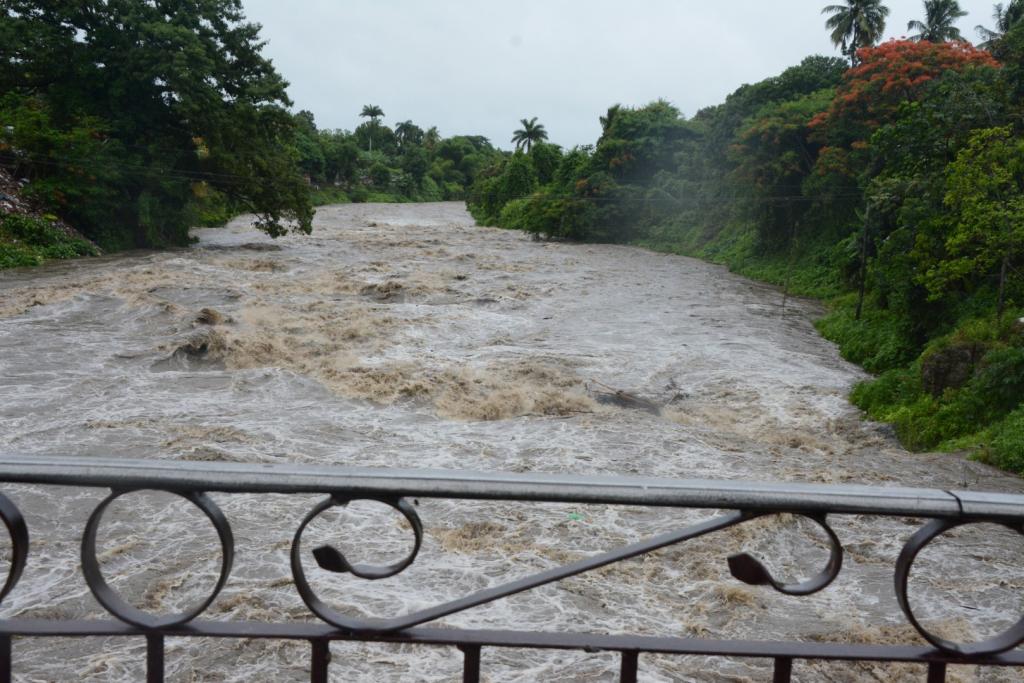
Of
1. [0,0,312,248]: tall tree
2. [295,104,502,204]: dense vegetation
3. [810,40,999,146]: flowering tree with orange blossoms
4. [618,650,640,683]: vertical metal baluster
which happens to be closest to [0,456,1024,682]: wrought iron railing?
[618,650,640,683]: vertical metal baluster

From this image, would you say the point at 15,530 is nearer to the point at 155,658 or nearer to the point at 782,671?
the point at 155,658

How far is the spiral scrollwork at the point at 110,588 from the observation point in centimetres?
126

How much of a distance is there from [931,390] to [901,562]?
463 inches

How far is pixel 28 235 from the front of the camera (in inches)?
900

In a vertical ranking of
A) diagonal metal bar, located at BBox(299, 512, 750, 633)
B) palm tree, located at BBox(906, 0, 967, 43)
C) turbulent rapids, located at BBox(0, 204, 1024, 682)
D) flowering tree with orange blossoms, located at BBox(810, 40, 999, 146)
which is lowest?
turbulent rapids, located at BBox(0, 204, 1024, 682)

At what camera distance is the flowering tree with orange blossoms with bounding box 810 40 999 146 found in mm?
21750

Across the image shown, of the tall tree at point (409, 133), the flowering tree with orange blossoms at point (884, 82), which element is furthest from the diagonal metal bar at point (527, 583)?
the tall tree at point (409, 133)

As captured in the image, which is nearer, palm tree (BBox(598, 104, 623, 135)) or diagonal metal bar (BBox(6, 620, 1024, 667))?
diagonal metal bar (BBox(6, 620, 1024, 667))

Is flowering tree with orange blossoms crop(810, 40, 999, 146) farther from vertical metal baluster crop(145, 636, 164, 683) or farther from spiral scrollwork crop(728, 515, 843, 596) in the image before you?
vertical metal baluster crop(145, 636, 164, 683)

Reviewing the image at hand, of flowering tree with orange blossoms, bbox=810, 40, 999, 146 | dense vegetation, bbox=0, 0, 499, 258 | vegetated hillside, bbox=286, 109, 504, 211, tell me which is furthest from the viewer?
vegetated hillside, bbox=286, 109, 504, 211

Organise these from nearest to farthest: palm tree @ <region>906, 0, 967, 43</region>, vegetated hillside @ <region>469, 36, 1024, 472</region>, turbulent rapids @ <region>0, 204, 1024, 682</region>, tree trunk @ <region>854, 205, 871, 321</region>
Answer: turbulent rapids @ <region>0, 204, 1024, 682</region>
vegetated hillside @ <region>469, 36, 1024, 472</region>
tree trunk @ <region>854, 205, 871, 321</region>
palm tree @ <region>906, 0, 967, 43</region>

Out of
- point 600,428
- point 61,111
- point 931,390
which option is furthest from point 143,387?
point 61,111

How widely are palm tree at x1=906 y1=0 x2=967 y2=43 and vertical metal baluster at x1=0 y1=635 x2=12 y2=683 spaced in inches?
1757

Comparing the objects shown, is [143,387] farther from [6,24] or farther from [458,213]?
[458,213]
